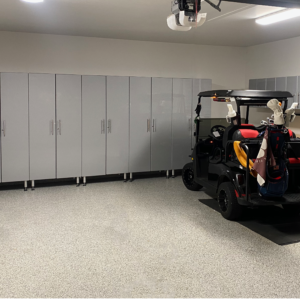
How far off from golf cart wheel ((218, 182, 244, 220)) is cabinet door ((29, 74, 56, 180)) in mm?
3401

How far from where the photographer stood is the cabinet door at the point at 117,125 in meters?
7.16

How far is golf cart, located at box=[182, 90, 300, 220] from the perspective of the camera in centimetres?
435

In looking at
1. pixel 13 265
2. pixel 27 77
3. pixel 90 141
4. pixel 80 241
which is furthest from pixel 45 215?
pixel 27 77

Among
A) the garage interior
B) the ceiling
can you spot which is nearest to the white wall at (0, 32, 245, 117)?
the garage interior

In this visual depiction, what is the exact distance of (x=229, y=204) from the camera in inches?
194

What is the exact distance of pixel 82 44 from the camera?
729 cm

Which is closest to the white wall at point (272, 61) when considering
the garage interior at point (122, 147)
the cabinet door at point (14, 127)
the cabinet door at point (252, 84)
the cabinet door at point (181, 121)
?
the garage interior at point (122, 147)

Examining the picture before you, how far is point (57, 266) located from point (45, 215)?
176 cm

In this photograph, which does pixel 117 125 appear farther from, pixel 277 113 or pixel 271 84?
pixel 277 113

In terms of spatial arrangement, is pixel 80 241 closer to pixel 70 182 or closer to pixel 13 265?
Result: pixel 13 265

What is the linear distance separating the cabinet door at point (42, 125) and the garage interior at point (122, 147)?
0.02m

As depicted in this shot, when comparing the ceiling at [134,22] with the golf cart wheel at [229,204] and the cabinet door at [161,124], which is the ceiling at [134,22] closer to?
the cabinet door at [161,124]

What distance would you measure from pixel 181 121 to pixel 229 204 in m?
3.15

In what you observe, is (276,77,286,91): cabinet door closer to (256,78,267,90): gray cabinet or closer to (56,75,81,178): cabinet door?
(256,78,267,90): gray cabinet
